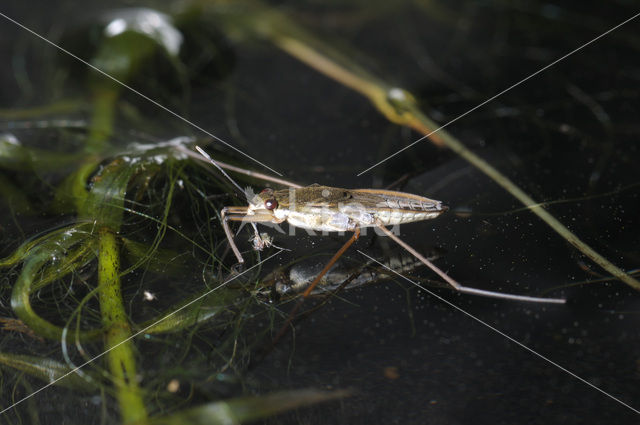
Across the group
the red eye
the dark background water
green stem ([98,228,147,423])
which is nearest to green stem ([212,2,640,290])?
the dark background water

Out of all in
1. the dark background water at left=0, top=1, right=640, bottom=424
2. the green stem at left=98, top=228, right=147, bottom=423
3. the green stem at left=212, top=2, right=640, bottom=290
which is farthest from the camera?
the green stem at left=212, top=2, right=640, bottom=290

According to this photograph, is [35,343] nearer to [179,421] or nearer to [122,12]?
[179,421]

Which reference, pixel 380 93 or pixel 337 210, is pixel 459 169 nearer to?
pixel 337 210

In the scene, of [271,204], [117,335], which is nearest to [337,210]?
[271,204]

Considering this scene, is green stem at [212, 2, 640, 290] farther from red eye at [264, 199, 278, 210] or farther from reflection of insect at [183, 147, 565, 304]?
red eye at [264, 199, 278, 210]

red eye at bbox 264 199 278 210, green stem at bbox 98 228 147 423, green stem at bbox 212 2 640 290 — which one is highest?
green stem at bbox 212 2 640 290

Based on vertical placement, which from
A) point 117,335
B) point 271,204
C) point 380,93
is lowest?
point 117,335

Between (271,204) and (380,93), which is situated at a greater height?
(380,93)
